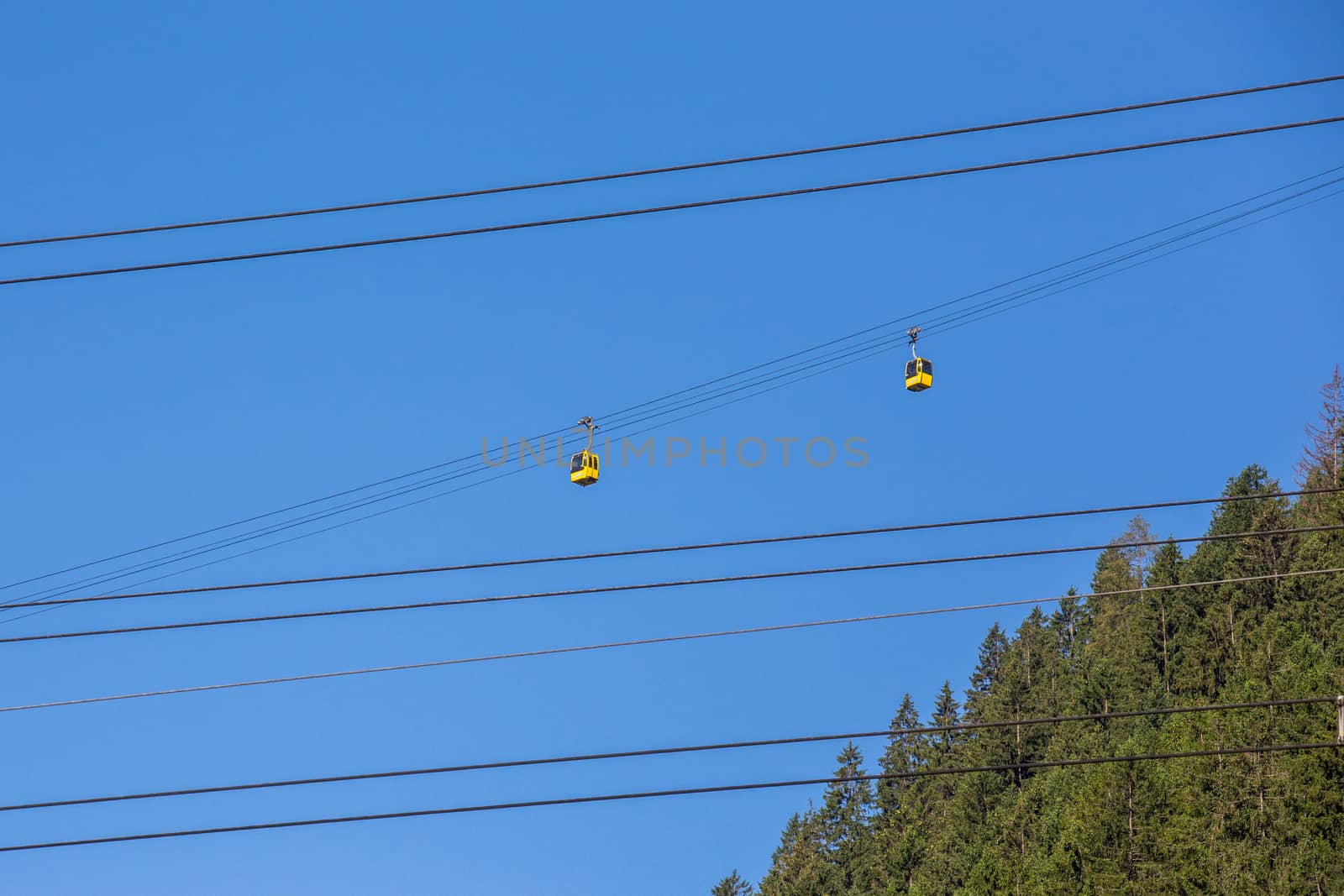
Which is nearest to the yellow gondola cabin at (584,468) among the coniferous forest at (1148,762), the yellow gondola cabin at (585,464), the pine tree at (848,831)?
the yellow gondola cabin at (585,464)

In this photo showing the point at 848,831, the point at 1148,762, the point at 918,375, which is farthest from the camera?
the point at 848,831

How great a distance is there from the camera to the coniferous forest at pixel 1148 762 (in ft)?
202

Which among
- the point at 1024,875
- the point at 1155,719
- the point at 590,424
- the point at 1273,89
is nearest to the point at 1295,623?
the point at 1155,719

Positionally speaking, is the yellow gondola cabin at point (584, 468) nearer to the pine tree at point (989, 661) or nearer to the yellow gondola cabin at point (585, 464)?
the yellow gondola cabin at point (585, 464)

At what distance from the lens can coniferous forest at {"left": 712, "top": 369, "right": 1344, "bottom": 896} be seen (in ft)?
202

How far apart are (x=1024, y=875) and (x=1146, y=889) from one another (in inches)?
317

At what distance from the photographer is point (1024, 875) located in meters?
67.8

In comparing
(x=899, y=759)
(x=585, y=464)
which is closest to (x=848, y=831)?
(x=899, y=759)

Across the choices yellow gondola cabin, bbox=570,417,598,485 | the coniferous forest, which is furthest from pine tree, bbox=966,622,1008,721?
yellow gondola cabin, bbox=570,417,598,485

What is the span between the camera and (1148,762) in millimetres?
59250

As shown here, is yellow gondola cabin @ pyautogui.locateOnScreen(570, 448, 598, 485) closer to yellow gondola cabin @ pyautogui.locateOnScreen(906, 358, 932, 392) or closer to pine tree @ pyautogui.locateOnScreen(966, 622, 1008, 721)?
yellow gondola cabin @ pyautogui.locateOnScreen(906, 358, 932, 392)

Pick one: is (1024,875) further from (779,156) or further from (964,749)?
(779,156)

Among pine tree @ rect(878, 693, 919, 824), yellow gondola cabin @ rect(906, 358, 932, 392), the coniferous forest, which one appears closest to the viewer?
yellow gondola cabin @ rect(906, 358, 932, 392)

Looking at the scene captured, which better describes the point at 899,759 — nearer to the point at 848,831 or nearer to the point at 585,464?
the point at 848,831
